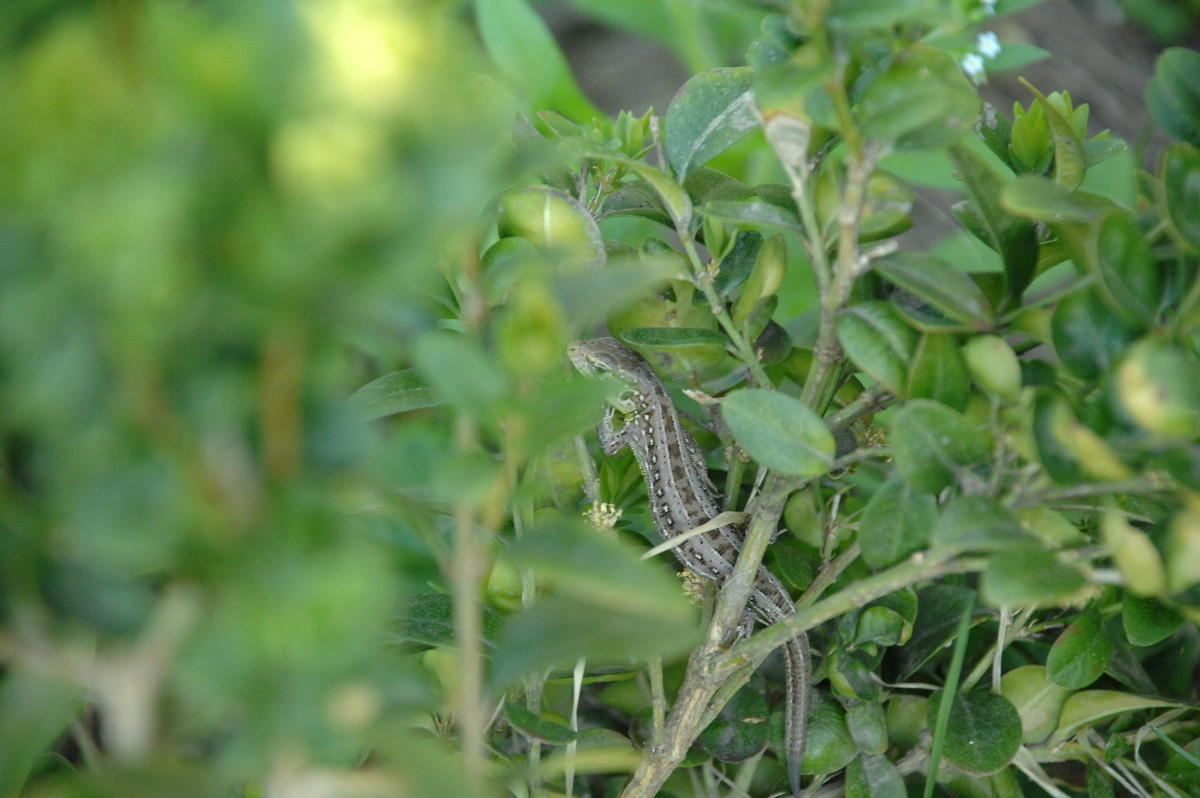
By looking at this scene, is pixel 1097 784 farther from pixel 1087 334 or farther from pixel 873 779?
pixel 1087 334

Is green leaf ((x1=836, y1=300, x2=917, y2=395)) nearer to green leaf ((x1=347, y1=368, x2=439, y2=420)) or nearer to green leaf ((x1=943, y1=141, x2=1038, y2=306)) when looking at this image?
green leaf ((x1=943, y1=141, x2=1038, y2=306))

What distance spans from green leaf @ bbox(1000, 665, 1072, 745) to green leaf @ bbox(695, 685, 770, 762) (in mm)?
184

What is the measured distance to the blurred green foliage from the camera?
219mm

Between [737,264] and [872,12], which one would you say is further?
[737,264]

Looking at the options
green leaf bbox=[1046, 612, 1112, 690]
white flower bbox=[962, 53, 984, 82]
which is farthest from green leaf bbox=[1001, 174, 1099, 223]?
white flower bbox=[962, 53, 984, 82]

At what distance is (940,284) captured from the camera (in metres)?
0.46

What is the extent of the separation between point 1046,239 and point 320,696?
20.2 inches

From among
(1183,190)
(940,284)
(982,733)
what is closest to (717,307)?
(940,284)

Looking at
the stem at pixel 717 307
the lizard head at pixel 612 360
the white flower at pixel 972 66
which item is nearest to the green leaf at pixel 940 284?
the stem at pixel 717 307

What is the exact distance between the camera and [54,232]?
22cm

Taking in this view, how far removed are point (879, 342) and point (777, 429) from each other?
2.7 inches

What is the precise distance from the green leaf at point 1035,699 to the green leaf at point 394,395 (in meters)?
0.48

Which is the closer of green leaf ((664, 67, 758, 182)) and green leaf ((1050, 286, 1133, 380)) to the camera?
green leaf ((1050, 286, 1133, 380))

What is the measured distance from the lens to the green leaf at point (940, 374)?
0.47m
